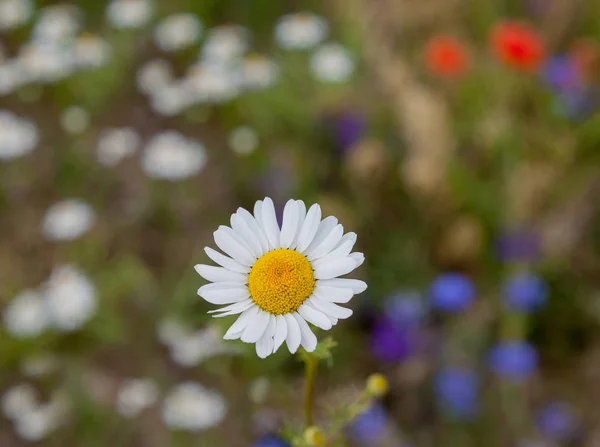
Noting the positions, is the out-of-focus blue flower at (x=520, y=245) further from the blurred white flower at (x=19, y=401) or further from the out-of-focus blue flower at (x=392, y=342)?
Result: the blurred white flower at (x=19, y=401)

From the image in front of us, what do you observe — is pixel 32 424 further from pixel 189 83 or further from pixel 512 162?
pixel 512 162

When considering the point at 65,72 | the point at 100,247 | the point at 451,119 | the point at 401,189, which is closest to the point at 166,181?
the point at 100,247

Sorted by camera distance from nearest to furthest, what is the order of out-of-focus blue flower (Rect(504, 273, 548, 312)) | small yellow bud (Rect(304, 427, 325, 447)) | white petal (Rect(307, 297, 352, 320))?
white petal (Rect(307, 297, 352, 320)), small yellow bud (Rect(304, 427, 325, 447)), out-of-focus blue flower (Rect(504, 273, 548, 312))

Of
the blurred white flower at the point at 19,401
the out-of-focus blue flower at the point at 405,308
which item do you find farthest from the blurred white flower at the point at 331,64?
the blurred white flower at the point at 19,401

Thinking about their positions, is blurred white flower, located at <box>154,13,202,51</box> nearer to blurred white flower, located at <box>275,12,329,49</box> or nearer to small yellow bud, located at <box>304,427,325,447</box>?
blurred white flower, located at <box>275,12,329,49</box>

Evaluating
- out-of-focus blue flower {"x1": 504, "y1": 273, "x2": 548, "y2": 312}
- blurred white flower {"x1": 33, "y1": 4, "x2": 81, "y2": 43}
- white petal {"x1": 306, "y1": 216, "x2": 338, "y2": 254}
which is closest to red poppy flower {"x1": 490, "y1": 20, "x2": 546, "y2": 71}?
out-of-focus blue flower {"x1": 504, "y1": 273, "x2": 548, "y2": 312}

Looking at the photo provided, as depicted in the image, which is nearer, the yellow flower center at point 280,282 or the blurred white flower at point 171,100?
the yellow flower center at point 280,282
